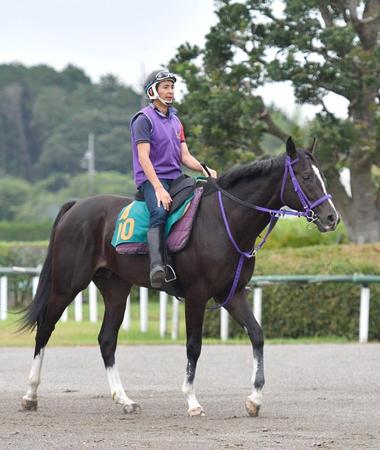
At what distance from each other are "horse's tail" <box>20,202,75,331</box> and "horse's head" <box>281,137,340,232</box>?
2267 millimetres

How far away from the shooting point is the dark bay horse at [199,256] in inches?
368

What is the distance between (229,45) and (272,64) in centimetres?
139

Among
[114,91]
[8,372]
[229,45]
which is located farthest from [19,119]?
[8,372]

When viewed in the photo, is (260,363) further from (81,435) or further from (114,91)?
(114,91)

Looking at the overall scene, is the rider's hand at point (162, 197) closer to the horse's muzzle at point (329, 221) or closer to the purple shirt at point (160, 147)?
the purple shirt at point (160, 147)

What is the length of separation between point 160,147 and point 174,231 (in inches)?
27.9

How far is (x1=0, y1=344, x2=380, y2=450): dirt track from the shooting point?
311 inches

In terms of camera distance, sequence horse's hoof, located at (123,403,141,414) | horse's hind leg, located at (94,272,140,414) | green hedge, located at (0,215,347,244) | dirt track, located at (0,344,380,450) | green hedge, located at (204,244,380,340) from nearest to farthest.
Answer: dirt track, located at (0,344,380,450) → horse's hoof, located at (123,403,141,414) → horse's hind leg, located at (94,272,140,414) → green hedge, located at (204,244,380,340) → green hedge, located at (0,215,347,244)

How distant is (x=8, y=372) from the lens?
13.1 m

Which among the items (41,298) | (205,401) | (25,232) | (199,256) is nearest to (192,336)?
(199,256)

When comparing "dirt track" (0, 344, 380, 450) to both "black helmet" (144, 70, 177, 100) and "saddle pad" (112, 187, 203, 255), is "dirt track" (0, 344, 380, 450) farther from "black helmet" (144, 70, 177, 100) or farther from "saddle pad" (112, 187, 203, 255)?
"black helmet" (144, 70, 177, 100)

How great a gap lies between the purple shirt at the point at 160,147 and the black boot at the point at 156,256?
1.62ft

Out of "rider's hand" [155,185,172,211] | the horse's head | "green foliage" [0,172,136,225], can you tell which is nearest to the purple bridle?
the horse's head

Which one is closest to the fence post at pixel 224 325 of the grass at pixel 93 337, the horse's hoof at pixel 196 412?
the grass at pixel 93 337
